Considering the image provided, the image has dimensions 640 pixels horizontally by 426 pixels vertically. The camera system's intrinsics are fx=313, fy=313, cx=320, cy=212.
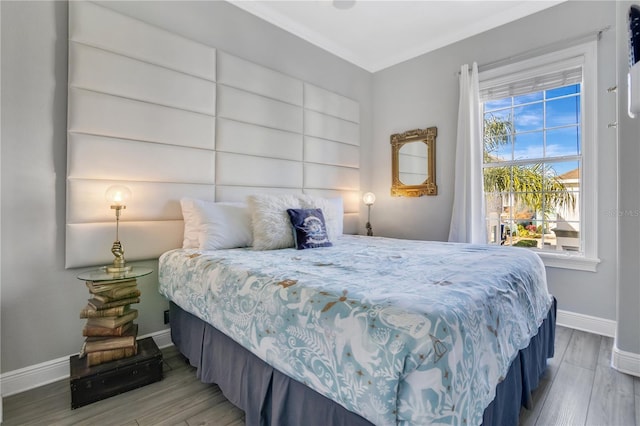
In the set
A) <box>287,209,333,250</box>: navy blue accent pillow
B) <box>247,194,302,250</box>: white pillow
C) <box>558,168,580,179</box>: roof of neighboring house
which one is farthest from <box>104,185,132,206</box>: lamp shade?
<box>558,168,580,179</box>: roof of neighboring house

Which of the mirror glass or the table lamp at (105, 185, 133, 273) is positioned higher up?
the mirror glass

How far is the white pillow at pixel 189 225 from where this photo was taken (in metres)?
2.21

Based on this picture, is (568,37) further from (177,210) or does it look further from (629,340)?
(177,210)

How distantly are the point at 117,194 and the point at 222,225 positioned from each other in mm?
669

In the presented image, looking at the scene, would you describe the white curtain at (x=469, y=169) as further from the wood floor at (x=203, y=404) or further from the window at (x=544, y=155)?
the wood floor at (x=203, y=404)

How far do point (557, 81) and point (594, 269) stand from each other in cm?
167

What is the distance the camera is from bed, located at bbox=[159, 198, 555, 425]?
837mm

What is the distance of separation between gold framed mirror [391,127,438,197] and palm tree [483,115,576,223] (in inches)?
21.2

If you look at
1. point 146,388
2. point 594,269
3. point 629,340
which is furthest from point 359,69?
point 146,388

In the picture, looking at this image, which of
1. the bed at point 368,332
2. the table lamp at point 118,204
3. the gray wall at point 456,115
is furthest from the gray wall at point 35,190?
the gray wall at point 456,115

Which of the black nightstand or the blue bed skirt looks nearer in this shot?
the blue bed skirt

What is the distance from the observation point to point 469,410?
0.86 m

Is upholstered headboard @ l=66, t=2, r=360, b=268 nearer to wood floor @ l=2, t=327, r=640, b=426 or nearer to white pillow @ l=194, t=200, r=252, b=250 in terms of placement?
white pillow @ l=194, t=200, r=252, b=250

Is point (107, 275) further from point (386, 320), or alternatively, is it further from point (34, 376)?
point (386, 320)
